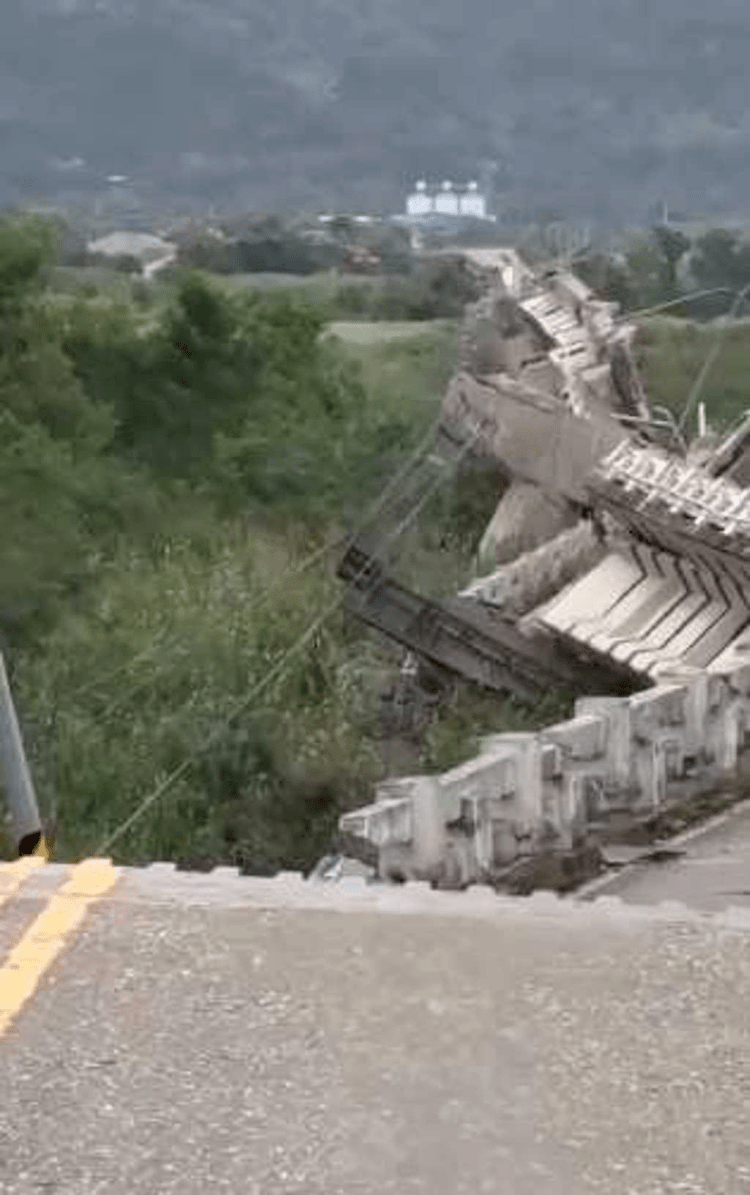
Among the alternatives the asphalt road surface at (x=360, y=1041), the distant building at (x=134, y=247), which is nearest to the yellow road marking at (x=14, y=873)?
the asphalt road surface at (x=360, y=1041)

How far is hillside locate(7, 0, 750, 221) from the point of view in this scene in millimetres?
121688

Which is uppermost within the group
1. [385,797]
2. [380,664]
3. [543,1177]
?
[543,1177]

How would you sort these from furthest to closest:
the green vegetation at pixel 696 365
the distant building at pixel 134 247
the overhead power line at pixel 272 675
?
the distant building at pixel 134 247 < the green vegetation at pixel 696 365 < the overhead power line at pixel 272 675

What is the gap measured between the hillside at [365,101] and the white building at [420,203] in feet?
13.1

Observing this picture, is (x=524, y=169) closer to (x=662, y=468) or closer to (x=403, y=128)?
(x=403, y=128)

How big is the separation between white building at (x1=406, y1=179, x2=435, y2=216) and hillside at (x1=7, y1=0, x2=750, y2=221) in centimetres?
399

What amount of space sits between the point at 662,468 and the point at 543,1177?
21.2 m

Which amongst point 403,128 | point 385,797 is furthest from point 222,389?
point 403,128

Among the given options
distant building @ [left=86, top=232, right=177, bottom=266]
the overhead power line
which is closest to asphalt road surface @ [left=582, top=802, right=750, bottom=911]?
the overhead power line

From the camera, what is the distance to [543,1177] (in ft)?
16.8

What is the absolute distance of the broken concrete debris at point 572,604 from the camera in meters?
15.3

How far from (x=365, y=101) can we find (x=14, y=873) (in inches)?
5464

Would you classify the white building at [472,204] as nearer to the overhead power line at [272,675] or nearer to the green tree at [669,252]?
the green tree at [669,252]

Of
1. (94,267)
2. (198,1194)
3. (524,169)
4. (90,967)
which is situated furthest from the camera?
(524,169)
